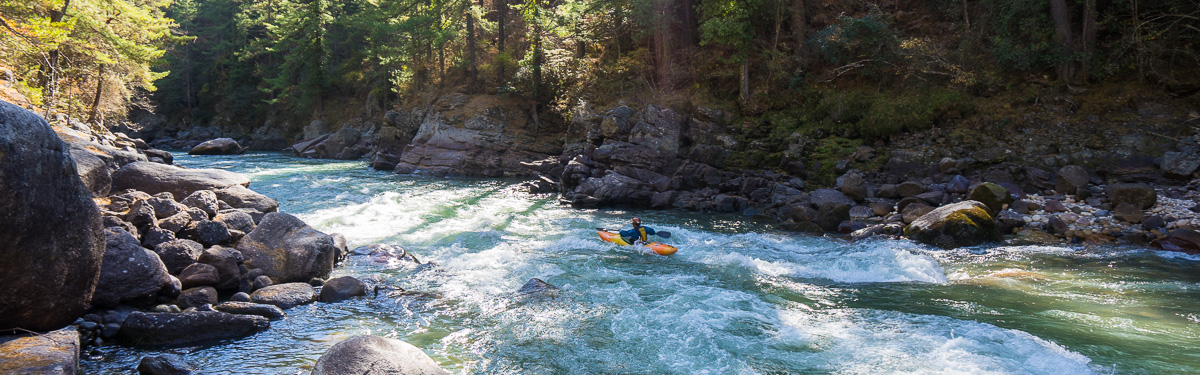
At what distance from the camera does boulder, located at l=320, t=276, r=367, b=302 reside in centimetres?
842

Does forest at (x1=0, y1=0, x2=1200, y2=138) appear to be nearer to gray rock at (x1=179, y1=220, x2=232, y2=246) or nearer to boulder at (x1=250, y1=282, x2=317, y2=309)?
gray rock at (x1=179, y1=220, x2=232, y2=246)

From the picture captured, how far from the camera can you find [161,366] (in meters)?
5.75

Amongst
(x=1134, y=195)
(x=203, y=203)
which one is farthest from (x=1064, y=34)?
(x=203, y=203)

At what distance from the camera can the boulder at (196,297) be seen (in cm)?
754

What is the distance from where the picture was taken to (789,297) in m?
8.82

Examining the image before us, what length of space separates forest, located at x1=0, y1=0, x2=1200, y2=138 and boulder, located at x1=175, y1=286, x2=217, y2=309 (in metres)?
6.12

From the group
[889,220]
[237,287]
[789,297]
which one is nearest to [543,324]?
[789,297]

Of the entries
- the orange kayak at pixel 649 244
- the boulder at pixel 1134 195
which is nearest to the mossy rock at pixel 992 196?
the boulder at pixel 1134 195

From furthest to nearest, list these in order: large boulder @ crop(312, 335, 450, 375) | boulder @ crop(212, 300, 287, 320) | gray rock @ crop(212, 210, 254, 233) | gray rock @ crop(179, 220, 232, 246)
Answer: gray rock @ crop(212, 210, 254, 233) < gray rock @ crop(179, 220, 232, 246) < boulder @ crop(212, 300, 287, 320) < large boulder @ crop(312, 335, 450, 375)

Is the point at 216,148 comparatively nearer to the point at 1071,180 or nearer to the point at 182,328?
the point at 182,328

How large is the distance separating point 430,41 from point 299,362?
31539 millimetres

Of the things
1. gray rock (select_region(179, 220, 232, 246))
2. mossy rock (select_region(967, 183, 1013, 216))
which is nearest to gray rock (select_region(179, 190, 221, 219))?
gray rock (select_region(179, 220, 232, 246))

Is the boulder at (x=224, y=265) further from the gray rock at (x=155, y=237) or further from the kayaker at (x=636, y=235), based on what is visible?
the kayaker at (x=636, y=235)

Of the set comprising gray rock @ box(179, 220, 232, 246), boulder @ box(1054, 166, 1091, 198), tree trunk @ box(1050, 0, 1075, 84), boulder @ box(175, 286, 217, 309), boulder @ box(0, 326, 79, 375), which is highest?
tree trunk @ box(1050, 0, 1075, 84)
